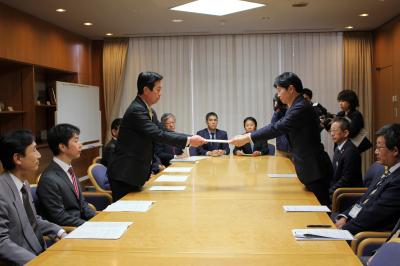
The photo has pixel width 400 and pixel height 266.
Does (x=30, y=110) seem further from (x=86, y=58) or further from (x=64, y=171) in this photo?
(x=64, y=171)

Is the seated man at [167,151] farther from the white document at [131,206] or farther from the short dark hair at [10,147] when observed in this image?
the short dark hair at [10,147]

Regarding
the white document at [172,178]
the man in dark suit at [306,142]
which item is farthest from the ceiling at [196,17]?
the man in dark suit at [306,142]

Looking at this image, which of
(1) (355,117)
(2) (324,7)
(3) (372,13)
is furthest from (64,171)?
(3) (372,13)

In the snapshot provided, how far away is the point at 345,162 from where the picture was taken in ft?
13.2

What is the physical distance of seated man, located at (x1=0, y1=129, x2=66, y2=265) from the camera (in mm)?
2069

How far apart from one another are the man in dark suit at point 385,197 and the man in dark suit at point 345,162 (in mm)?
1128

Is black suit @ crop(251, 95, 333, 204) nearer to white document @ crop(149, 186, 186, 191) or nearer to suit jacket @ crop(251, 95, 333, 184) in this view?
suit jacket @ crop(251, 95, 333, 184)

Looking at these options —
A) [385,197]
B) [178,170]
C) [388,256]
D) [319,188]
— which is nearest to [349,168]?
[319,188]

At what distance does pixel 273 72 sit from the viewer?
8383 millimetres

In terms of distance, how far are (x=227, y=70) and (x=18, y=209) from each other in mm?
6616

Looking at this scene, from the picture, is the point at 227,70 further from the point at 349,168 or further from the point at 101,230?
the point at 101,230

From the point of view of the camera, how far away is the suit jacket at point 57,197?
281cm

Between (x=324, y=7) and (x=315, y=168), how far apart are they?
386 centimetres

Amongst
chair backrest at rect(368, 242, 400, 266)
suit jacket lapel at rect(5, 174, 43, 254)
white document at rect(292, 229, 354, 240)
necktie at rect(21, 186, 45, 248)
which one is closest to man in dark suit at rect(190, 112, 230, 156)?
necktie at rect(21, 186, 45, 248)
